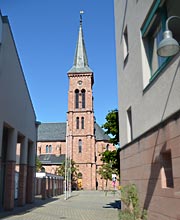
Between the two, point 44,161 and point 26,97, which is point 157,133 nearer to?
point 26,97

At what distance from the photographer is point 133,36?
1002cm

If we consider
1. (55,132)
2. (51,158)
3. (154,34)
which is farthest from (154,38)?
(55,132)

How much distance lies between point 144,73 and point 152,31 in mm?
1238

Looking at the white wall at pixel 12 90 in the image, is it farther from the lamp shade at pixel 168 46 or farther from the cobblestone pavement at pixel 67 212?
the lamp shade at pixel 168 46

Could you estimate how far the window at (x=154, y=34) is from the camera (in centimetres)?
699

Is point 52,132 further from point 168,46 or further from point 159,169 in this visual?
point 168,46

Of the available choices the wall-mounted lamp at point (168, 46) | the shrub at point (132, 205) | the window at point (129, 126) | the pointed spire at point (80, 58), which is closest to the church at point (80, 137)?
the pointed spire at point (80, 58)

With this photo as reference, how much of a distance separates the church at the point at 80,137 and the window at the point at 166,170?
190 feet

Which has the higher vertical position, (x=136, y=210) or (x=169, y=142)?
(x=169, y=142)

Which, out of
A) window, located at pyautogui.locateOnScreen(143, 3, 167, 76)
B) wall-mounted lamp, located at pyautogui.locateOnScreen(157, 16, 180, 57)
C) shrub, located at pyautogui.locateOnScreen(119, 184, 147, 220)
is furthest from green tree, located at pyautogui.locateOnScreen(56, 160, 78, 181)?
wall-mounted lamp, located at pyautogui.locateOnScreen(157, 16, 180, 57)

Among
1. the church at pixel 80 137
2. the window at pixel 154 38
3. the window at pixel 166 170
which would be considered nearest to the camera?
the window at pixel 166 170

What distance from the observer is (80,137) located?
70562 mm

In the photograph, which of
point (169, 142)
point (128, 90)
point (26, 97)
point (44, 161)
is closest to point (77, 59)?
point (44, 161)

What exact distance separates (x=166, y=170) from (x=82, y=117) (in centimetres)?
6555
